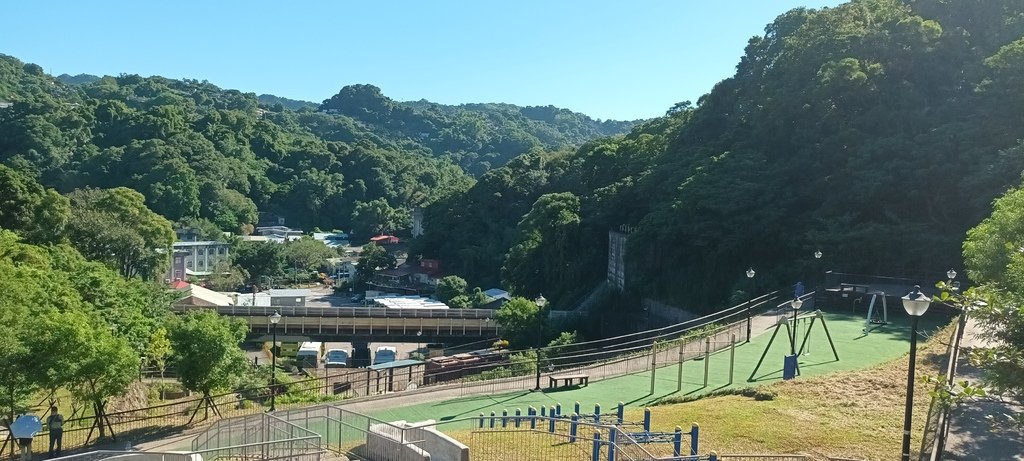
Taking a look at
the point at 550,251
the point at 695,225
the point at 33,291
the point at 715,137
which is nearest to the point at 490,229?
the point at 550,251

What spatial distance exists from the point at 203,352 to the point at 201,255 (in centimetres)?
5401

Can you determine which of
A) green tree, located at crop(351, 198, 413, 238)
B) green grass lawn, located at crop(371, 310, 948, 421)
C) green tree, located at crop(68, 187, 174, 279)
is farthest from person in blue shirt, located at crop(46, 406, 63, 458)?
green tree, located at crop(351, 198, 413, 238)

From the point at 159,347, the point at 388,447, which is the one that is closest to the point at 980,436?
the point at 388,447

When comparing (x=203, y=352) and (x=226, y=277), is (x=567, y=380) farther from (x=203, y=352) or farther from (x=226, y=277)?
(x=226, y=277)

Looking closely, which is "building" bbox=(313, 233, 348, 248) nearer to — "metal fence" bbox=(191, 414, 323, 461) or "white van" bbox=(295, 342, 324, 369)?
"white van" bbox=(295, 342, 324, 369)

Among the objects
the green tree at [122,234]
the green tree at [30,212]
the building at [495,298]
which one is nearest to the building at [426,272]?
the building at [495,298]

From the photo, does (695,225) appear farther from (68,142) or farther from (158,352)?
(68,142)

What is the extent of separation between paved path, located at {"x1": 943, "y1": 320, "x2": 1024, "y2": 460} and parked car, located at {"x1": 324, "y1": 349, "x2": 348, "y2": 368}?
2940 centimetres

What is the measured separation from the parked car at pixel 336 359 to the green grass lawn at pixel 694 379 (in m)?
20.1

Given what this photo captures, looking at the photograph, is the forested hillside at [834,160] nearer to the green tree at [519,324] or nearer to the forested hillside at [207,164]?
the green tree at [519,324]

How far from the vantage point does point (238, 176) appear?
305 feet

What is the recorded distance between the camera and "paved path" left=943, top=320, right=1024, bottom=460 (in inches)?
454

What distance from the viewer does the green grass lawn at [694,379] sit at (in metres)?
18.1

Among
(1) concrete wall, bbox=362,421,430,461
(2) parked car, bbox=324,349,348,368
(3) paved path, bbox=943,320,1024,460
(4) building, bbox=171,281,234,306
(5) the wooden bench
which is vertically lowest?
(2) parked car, bbox=324,349,348,368
